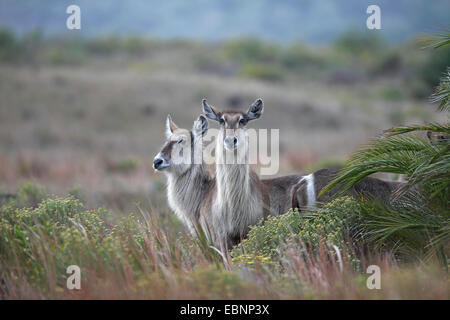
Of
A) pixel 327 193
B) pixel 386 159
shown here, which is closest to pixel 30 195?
pixel 327 193

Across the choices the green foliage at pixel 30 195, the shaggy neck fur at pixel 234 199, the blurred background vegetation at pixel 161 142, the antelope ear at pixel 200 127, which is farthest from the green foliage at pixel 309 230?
the green foliage at pixel 30 195

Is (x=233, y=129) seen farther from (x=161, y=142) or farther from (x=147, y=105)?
(x=147, y=105)

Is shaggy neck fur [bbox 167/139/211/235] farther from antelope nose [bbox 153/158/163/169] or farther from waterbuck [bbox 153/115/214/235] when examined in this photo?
antelope nose [bbox 153/158/163/169]

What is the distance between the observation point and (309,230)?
7047mm

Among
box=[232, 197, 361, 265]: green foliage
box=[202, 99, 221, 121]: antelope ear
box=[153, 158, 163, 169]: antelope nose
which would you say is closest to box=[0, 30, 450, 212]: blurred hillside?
box=[153, 158, 163, 169]: antelope nose

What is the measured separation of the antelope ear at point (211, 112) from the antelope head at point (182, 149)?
35cm

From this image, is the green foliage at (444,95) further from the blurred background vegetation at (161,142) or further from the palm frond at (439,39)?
the palm frond at (439,39)

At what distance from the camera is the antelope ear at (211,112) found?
829 cm

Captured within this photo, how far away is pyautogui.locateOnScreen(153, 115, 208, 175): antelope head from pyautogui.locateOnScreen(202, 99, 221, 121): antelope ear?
346mm

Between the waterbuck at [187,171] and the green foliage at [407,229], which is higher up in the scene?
the waterbuck at [187,171]

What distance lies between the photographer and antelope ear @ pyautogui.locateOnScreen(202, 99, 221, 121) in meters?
8.29

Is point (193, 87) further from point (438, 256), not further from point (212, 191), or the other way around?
point (438, 256)
